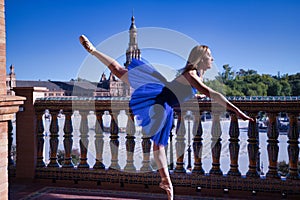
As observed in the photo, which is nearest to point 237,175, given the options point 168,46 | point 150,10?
point 168,46

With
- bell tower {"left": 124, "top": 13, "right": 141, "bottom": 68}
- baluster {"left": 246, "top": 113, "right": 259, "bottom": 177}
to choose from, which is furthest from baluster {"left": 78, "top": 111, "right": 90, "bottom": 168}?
baluster {"left": 246, "top": 113, "right": 259, "bottom": 177}

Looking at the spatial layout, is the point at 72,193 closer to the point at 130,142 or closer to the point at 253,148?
the point at 130,142

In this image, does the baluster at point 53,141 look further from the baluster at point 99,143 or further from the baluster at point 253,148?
the baluster at point 253,148

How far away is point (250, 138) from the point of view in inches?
139

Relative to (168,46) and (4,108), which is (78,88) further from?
(4,108)

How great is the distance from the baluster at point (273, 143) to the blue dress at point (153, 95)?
1.14 meters

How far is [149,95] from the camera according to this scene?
288 centimetres

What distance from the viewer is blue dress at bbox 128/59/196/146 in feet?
9.33

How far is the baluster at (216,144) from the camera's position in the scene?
139 inches

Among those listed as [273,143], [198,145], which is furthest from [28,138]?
[273,143]

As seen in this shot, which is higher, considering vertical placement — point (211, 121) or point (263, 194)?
point (211, 121)

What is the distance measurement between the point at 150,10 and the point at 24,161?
25.3 ft

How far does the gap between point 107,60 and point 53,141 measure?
70.5 inches

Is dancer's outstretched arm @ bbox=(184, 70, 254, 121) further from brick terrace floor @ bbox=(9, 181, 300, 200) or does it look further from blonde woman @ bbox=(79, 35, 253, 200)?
brick terrace floor @ bbox=(9, 181, 300, 200)
